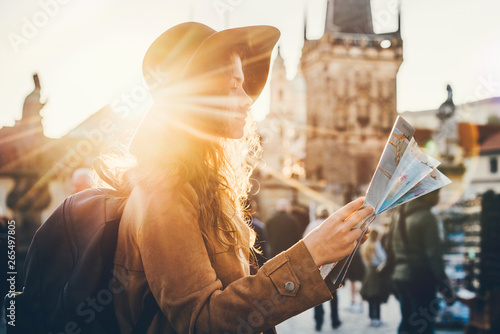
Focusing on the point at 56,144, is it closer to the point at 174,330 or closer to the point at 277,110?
the point at 174,330

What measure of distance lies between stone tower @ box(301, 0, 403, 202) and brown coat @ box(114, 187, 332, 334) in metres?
39.2

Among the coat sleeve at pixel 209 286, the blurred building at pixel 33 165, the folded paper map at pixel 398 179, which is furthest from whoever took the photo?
the blurred building at pixel 33 165

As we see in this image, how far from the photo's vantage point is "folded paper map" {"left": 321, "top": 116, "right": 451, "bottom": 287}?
131 cm

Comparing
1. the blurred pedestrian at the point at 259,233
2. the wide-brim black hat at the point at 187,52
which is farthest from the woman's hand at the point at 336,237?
the blurred pedestrian at the point at 259,233

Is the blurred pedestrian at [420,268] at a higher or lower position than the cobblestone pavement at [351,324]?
higher

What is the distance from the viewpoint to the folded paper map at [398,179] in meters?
1.31

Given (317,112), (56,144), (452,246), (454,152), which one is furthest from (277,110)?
(452,246)

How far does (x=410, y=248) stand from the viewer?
16.0 ft

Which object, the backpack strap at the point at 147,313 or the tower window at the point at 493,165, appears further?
the tower window at the point at 493,165

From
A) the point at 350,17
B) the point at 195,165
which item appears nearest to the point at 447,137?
the point at 350,17

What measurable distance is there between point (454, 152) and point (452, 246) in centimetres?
2868

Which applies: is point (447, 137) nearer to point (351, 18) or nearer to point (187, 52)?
point (351, 18)

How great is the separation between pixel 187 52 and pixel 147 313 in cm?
81

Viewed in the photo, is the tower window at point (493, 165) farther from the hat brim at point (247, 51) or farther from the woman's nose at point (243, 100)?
the woman's nose at point (243, 100)
